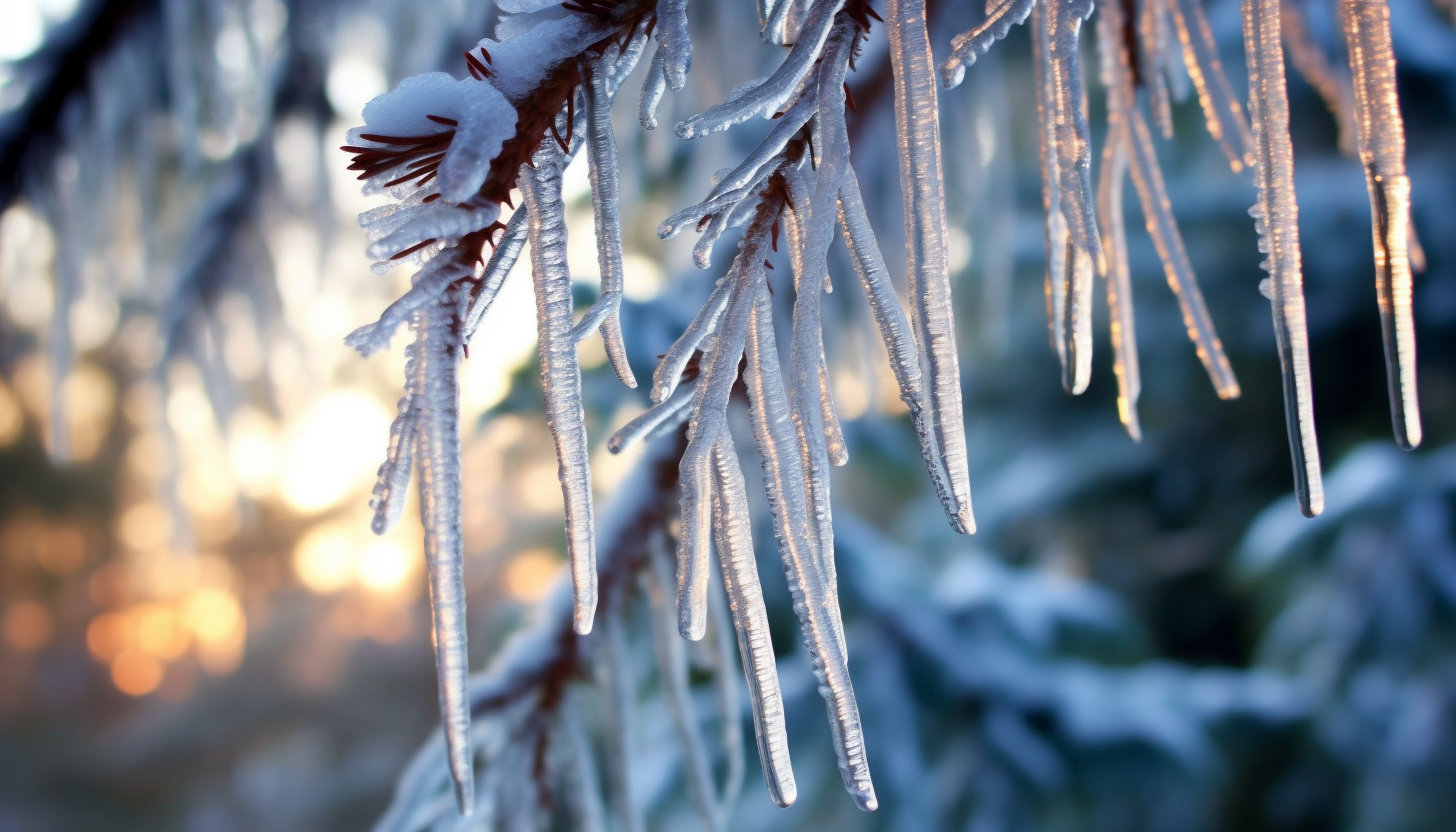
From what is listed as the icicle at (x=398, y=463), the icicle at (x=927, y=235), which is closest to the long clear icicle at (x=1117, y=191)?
the icicle at (x=927, y=235)

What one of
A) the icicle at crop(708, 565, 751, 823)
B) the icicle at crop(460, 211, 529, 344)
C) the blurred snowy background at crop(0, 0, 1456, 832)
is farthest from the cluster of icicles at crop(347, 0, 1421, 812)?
the icicle at crop(708, 565, 751, 823)

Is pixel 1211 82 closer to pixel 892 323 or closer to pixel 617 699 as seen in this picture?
pixel 892 323

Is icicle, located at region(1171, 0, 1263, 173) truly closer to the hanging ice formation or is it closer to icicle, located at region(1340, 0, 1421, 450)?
the hanging ice formation

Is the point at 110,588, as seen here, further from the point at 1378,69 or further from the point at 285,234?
the point at 1378,69

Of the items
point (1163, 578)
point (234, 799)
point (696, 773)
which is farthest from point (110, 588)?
point (696, 773)

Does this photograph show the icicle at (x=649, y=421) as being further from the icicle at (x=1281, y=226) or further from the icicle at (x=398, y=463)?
the icicle at (x=1281, y=226)

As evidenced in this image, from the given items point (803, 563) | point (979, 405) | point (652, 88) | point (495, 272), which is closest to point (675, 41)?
point (652, 88)
